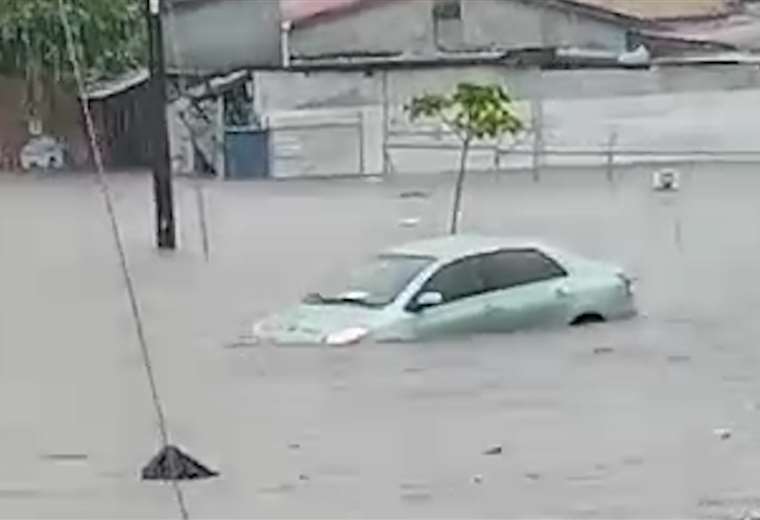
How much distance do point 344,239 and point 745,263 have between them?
6437 mm

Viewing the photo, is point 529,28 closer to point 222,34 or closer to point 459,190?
point 222,34

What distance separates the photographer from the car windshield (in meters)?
21.0

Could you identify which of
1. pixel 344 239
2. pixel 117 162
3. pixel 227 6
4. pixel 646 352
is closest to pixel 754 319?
pixel 646 352

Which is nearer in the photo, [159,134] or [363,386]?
[363,386]

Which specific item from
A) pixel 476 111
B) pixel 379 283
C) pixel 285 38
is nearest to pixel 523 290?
pixel 379 283

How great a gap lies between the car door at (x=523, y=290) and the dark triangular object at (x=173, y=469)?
33.6 feet

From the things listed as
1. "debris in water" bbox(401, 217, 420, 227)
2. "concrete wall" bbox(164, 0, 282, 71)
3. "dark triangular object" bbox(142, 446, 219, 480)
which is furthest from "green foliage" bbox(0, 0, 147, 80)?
"dark triangular object" bbox(142, 446, 219, 480)

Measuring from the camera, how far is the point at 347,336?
20.2 meters

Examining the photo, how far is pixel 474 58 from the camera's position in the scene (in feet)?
176

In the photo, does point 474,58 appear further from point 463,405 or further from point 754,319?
point 463,405

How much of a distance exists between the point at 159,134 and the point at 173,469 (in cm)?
2124

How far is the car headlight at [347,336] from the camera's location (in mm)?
20031

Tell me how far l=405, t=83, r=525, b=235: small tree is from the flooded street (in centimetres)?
279

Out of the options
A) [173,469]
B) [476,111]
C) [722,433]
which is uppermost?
[173,469]
